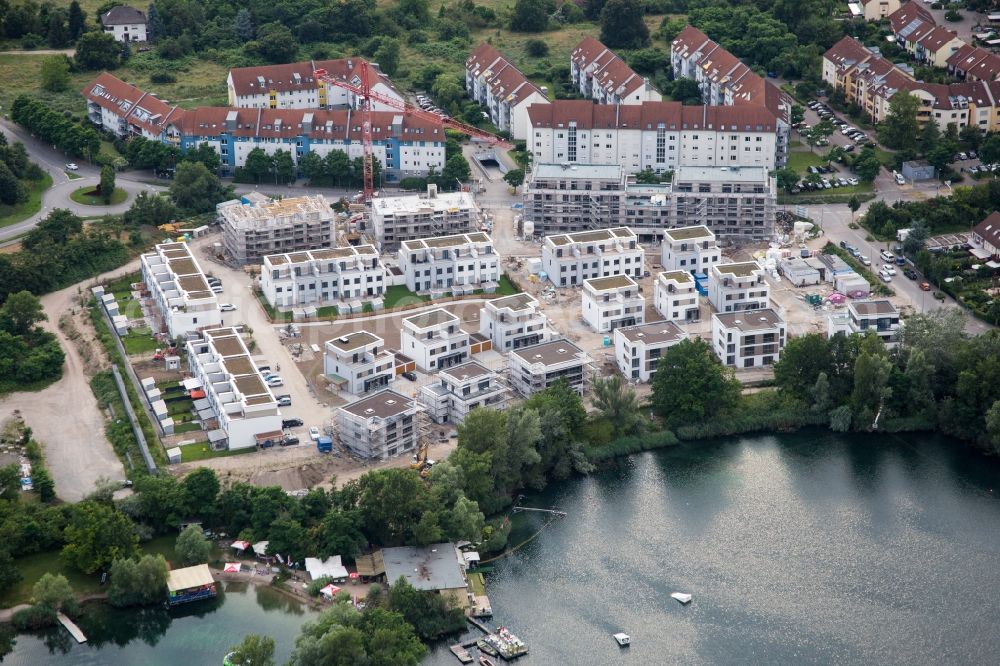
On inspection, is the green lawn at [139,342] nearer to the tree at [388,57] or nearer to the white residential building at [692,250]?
the white residential building at [692,250]

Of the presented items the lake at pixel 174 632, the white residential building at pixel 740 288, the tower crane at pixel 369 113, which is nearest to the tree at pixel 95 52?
the tower crane at pixel 369 113

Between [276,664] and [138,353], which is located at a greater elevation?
[138,353]

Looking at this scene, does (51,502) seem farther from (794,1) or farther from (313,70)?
(794,1)

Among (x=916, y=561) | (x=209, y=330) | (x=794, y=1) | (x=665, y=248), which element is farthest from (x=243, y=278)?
(x=794, y=1)

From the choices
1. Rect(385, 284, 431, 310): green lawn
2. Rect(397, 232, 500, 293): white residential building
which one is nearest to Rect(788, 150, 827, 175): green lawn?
Rect(397, 232, 500, 293): white residential building

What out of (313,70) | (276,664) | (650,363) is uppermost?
(313,70)
